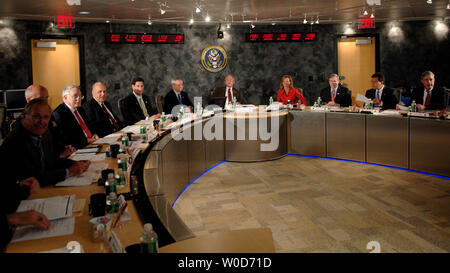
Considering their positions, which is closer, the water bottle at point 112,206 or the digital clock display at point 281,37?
the water bottle at point 112,206

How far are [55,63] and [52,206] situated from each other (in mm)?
8399

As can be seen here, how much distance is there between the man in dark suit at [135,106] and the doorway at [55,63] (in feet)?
12.4

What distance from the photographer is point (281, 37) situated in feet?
34.2

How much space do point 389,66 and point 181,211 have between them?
8.64 metres

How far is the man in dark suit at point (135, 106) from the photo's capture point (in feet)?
20.3

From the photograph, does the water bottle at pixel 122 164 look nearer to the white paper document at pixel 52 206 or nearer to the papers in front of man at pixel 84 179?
the papers in front of man at pixel 84 179

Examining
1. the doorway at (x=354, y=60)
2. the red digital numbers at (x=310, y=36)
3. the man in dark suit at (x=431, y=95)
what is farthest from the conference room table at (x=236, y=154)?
the doorway at (x=354, y=60)

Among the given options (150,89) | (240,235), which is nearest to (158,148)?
(240,235)

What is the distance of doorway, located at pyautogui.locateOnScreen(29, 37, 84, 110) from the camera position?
940 cm

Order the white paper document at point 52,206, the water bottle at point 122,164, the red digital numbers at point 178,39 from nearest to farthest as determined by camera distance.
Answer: the white paper document at point 52,206 < the water bottle at point 122,164 < the red digital numbers at point 178,39

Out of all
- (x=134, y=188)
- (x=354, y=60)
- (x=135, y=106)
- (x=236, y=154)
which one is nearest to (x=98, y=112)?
(x=135, y=106)

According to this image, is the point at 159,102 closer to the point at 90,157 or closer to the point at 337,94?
the point at 337,94

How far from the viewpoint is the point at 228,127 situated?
6473 mm
